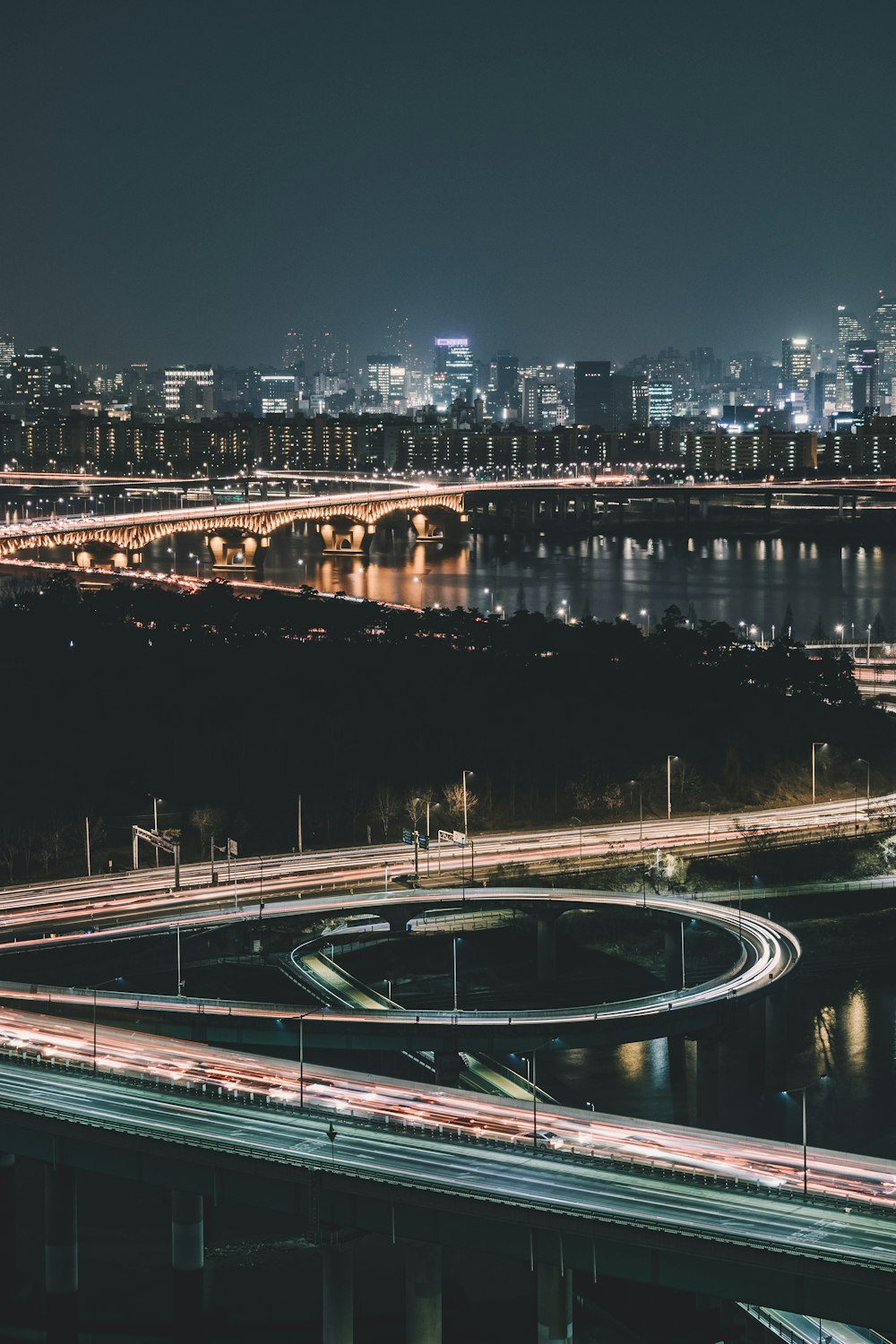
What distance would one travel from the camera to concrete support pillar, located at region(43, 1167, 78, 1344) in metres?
6.88

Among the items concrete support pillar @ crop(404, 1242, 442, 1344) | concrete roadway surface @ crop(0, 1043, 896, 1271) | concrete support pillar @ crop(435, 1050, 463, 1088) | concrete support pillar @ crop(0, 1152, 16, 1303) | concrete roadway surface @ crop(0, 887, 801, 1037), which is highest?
concrete roadway surface @ crop(0, 1043, 896, 1271)

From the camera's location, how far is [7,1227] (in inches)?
293

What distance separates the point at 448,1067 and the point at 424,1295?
1.86 meters

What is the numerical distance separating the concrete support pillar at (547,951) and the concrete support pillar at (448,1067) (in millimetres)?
2631

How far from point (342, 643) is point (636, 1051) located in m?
11.1

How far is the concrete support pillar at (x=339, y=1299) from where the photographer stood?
6230 mm

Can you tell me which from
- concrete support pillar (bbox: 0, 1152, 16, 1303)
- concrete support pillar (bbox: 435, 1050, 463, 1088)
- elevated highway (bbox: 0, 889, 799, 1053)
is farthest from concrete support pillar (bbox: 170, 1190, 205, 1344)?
concrete support pillar (bbox: 435, 1050, 463, 1088)

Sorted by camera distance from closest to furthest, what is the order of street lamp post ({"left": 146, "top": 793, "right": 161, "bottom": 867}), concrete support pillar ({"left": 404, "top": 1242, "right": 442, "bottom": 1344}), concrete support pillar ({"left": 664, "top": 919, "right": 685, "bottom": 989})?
concrete support pillar ({"left": 404, "top": 1242, "right": 442, "bottom": 1344}), concrete support pillar ({"left": 664, "top": 919, "right": 685, "bottom": 989}), street lamp post ({"left": 146, "top": 793, "right": 161, "bottom": 867})

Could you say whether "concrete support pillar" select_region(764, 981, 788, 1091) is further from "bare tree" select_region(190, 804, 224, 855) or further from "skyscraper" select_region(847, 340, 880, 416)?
"skyscraper" select_region(847, 340, 880, 416)

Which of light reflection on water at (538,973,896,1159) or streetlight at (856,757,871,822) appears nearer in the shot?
light reflection on water at (538,973,896,1159)

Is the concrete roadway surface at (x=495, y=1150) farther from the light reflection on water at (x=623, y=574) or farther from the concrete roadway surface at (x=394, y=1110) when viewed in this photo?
the light reflection on water at (x=623, y=574)

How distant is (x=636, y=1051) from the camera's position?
9.27m

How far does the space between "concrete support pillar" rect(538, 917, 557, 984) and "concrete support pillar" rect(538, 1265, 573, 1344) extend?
4553 mm

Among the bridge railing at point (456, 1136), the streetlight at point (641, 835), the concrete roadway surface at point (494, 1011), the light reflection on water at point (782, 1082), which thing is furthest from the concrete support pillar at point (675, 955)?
the bridge railing at point (456, 1136)
